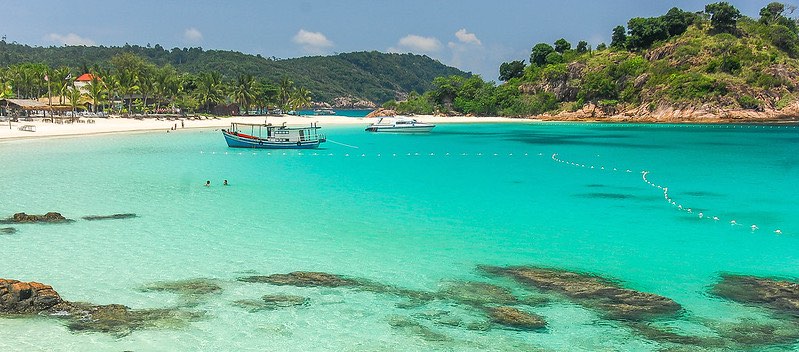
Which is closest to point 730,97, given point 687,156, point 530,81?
point 530,81

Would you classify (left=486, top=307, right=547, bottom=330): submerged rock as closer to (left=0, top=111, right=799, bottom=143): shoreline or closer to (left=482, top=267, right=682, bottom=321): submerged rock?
(left=482, top=267, right=682, bottom=321): submerged rock

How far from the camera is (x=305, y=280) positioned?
13047 mm

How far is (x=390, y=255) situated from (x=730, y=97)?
330ft

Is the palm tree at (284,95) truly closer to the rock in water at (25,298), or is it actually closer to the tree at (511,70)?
the tree at (511,70)

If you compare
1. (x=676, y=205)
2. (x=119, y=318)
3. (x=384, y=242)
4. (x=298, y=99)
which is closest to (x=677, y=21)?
(x=298, y=99)

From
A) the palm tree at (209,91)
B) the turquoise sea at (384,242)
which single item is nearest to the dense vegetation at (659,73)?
the palm tree at (209,91)

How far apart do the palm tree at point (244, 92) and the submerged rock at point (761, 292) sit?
10466 centimetres

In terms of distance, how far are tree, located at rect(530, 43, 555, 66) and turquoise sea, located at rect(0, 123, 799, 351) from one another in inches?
4204

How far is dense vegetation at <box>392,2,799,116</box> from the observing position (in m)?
101

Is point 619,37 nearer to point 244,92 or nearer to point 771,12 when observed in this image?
point 771,12

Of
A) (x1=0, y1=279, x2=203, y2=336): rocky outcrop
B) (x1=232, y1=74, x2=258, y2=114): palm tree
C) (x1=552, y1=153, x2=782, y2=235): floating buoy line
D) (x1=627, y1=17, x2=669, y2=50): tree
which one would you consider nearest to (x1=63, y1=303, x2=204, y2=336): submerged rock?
(x1=0, y1=279, x2=203, y2=336): rocky outcrop

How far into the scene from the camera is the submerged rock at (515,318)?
34.4 feet

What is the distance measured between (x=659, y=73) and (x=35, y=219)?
112 meters

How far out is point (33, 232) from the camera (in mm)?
17109
